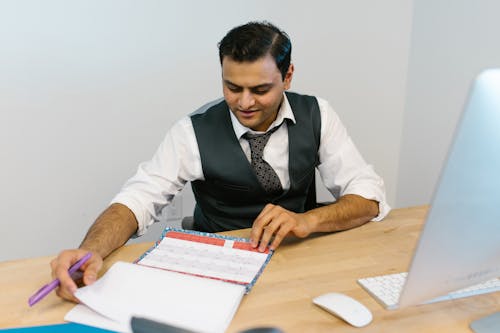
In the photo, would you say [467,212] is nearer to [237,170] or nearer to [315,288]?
[315,288]

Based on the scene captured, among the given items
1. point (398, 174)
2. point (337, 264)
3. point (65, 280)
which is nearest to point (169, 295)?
point (65, 280)

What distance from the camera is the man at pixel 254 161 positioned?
132 cm

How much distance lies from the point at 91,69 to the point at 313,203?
1.04 m

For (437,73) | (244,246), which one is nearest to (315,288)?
(244,246)

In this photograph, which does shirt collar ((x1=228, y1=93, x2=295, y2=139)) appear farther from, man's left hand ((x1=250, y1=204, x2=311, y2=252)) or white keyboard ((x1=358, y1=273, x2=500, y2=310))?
white keyboard ((x1=358, y1=273, x2=500, y2=310))

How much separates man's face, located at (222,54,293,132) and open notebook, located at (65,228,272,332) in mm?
425

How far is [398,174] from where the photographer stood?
2646mm

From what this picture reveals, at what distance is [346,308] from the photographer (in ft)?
2.86

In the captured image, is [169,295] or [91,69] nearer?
[169,295]

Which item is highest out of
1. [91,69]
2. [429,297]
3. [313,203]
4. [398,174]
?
[91,69]

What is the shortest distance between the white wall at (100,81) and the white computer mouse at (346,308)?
→ 1.40m

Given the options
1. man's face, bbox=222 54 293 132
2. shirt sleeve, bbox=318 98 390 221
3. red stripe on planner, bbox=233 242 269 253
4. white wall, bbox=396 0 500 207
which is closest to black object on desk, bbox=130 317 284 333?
red stripe on planner, bbox=233 242 269 253

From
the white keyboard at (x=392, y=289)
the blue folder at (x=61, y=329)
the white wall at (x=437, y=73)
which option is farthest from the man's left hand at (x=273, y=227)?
the white wall at (x=437, y=73)

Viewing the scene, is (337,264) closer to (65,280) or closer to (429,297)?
(429,297)
